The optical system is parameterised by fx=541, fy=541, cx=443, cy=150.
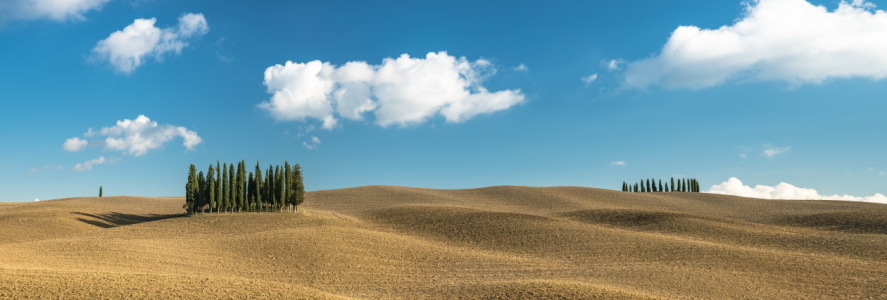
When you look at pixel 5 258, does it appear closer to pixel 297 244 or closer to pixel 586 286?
pixel 297 244

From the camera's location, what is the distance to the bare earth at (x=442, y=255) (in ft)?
78.8

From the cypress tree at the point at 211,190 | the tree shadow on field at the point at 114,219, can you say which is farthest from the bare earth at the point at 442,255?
the cypress tree at the point at 211,190

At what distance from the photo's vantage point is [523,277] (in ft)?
102

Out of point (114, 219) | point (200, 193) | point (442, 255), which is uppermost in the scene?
point (200, 193)

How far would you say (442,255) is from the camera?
38594 millimetres

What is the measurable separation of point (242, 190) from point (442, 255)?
3410 centimetres

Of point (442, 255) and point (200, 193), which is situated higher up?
point (200, 193)

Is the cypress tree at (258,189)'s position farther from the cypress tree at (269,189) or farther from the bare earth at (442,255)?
the bare earth at (442,255)

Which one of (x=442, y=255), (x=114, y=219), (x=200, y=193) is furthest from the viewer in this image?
(x=200, y=193)

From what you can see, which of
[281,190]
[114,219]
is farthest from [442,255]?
[114,219]

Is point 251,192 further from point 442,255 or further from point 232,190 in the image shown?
point 442,255

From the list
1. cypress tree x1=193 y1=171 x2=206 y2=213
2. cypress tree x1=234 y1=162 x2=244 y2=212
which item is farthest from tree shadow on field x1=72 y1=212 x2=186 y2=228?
cypress tree x1=234 y1=162 x2=244 y2=212

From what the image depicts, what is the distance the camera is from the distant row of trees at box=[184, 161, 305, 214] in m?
62.1

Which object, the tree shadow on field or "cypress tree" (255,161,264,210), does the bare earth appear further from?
"cypress tree" (255,161,264,210)
